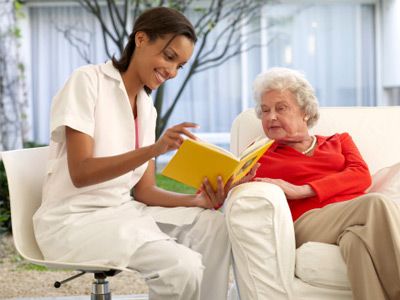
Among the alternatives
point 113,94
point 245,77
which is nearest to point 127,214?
point 113,94

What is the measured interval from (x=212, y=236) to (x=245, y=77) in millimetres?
7671

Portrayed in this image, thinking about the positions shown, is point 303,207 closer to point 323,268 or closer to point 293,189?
point 293,189

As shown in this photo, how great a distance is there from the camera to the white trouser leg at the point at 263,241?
2.48m

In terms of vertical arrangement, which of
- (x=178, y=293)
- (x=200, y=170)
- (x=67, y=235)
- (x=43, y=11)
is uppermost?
(x=43, y=11)

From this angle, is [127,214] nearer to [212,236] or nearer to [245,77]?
[212,236]

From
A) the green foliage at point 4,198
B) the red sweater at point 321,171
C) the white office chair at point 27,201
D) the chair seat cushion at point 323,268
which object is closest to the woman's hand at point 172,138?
the white office chair at point 27,201

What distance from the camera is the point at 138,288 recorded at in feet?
13.5

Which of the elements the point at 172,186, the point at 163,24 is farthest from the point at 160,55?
the point at 172,186

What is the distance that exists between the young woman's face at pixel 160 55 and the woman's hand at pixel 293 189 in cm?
57

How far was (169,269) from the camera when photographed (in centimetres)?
226

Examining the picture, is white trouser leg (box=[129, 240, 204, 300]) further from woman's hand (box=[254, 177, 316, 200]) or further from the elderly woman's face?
the elderly woman's face

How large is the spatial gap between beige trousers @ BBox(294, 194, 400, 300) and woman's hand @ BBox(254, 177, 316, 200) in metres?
0.21

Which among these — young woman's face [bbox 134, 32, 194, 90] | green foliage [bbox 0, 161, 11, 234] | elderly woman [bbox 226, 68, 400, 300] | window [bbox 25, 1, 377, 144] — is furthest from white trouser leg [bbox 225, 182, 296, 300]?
window [bbox 25, 1, 377, 144]

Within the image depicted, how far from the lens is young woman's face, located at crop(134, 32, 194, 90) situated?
2455mm
